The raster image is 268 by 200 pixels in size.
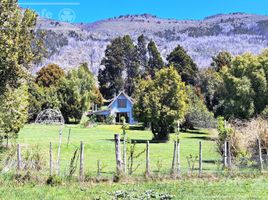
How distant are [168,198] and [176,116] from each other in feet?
100

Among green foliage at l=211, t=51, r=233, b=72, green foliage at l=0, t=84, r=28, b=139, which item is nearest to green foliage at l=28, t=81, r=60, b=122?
green foliage at l=211, t=51, r=233, b=72

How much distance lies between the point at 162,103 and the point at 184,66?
130 feet

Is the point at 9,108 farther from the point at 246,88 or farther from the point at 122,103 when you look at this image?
the point at 122,103

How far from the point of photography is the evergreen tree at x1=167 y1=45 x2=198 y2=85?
3194 inches

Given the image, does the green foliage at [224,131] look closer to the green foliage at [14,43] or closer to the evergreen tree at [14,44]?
the evergreen tree at [14,44]

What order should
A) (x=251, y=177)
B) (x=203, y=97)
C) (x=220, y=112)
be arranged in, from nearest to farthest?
(x=251, y=177)
(x=220, y=112)
(x=203, y=97)

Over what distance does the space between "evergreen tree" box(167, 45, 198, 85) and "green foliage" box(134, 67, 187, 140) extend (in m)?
36.3

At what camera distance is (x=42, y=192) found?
13984mm

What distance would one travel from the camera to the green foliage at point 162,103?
141ft

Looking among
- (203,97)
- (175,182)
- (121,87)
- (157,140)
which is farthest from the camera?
(121,87)

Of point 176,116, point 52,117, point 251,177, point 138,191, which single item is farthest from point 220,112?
point 138,191

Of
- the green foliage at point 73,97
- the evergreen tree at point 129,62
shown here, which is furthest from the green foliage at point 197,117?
the evergreen tree at point 129,62

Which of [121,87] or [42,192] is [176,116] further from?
[121,87]

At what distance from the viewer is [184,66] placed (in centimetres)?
8231
